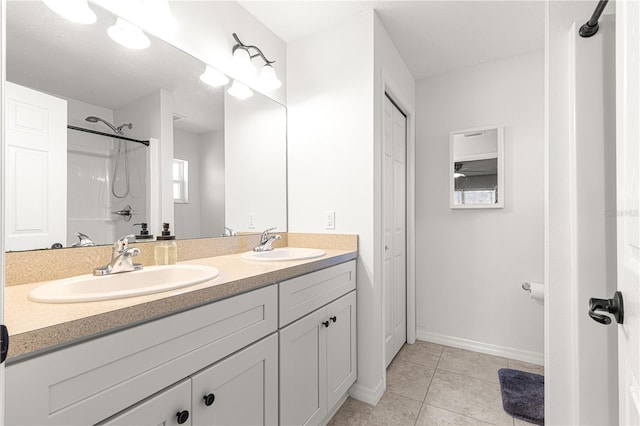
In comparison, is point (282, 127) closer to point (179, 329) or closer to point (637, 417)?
point (179, 329)

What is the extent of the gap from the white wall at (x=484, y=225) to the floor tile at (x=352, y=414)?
1160mm

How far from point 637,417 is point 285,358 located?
1058 millimetres

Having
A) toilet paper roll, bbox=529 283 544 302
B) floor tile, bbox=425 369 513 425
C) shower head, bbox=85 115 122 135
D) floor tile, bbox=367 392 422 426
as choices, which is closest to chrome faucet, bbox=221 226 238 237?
shower head, bbox=85 115 122 135

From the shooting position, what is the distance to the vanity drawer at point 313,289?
4.29 feet

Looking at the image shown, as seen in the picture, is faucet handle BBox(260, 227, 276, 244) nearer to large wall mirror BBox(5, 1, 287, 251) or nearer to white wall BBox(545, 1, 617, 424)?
large wall mirror BBox(5, 1, 287, 251)

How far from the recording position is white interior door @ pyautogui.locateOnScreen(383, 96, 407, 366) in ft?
7.36

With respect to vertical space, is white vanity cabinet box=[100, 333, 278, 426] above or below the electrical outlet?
below

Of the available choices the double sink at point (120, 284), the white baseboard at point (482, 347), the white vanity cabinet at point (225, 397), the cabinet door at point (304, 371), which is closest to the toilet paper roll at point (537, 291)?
the white baseboard at point (482, 347)

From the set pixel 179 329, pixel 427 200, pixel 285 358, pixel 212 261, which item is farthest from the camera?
pixel 427 200

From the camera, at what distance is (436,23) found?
2.02 m

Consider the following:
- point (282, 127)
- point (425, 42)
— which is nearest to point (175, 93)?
point (282, 127)

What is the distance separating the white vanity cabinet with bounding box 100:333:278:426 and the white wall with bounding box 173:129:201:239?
0.73 metres

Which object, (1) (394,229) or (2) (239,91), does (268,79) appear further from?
(1) (394,229)

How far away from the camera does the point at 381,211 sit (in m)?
1.95
